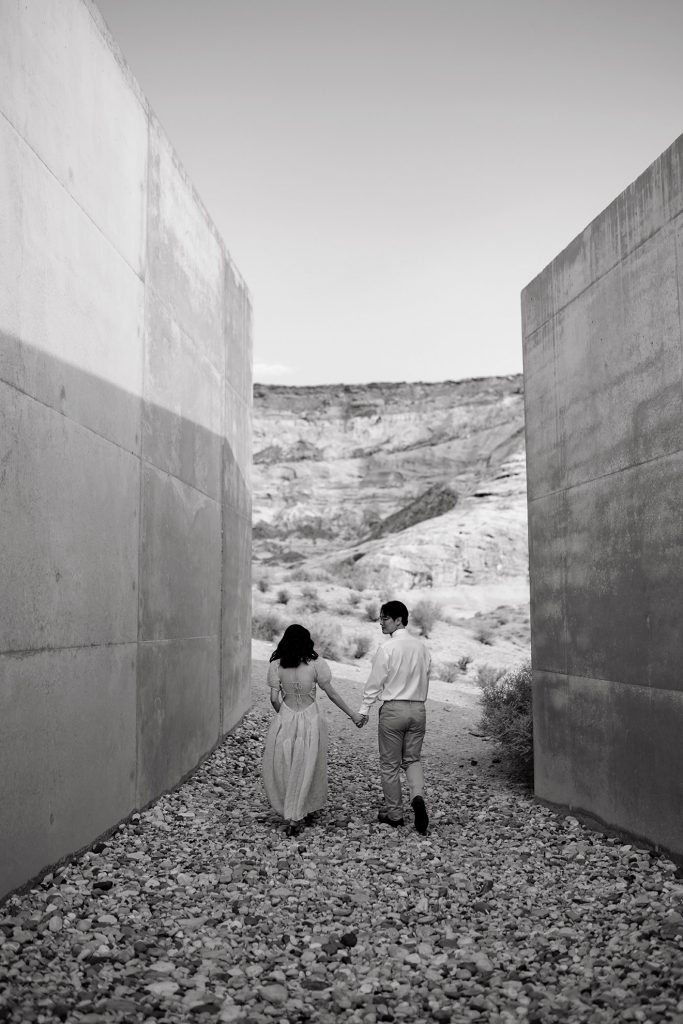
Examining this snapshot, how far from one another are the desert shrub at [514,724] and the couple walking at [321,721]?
232 cm

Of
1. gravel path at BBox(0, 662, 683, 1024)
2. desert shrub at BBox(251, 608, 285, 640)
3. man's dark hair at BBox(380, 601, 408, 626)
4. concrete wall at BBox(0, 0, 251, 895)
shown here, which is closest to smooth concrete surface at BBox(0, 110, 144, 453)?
concrete wall at BBox(0, 0, 251, 895)

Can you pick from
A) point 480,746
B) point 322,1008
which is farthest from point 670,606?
point 480,746

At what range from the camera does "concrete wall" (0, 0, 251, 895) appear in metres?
4.84

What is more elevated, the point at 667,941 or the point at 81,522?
the point at 81,522

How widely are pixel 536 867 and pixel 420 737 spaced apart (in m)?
1.41

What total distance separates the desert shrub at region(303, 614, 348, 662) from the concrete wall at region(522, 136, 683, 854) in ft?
39.7

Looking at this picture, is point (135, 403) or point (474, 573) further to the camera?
point (474, 573)

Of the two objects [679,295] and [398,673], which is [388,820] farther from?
[679,295]

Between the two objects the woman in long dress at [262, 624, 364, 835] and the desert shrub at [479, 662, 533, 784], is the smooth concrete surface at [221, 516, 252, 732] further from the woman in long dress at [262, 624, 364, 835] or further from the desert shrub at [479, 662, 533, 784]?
the woman in long dress at [262, 624, 364, 835]

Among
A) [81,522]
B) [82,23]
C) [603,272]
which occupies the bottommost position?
[81,522]

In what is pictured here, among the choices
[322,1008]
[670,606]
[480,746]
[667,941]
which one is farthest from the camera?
[480,746]

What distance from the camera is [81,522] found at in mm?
5750

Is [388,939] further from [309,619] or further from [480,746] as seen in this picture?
[309,619]

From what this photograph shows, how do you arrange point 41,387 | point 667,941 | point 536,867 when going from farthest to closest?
point 536,867
point 41,387
point 667,941
